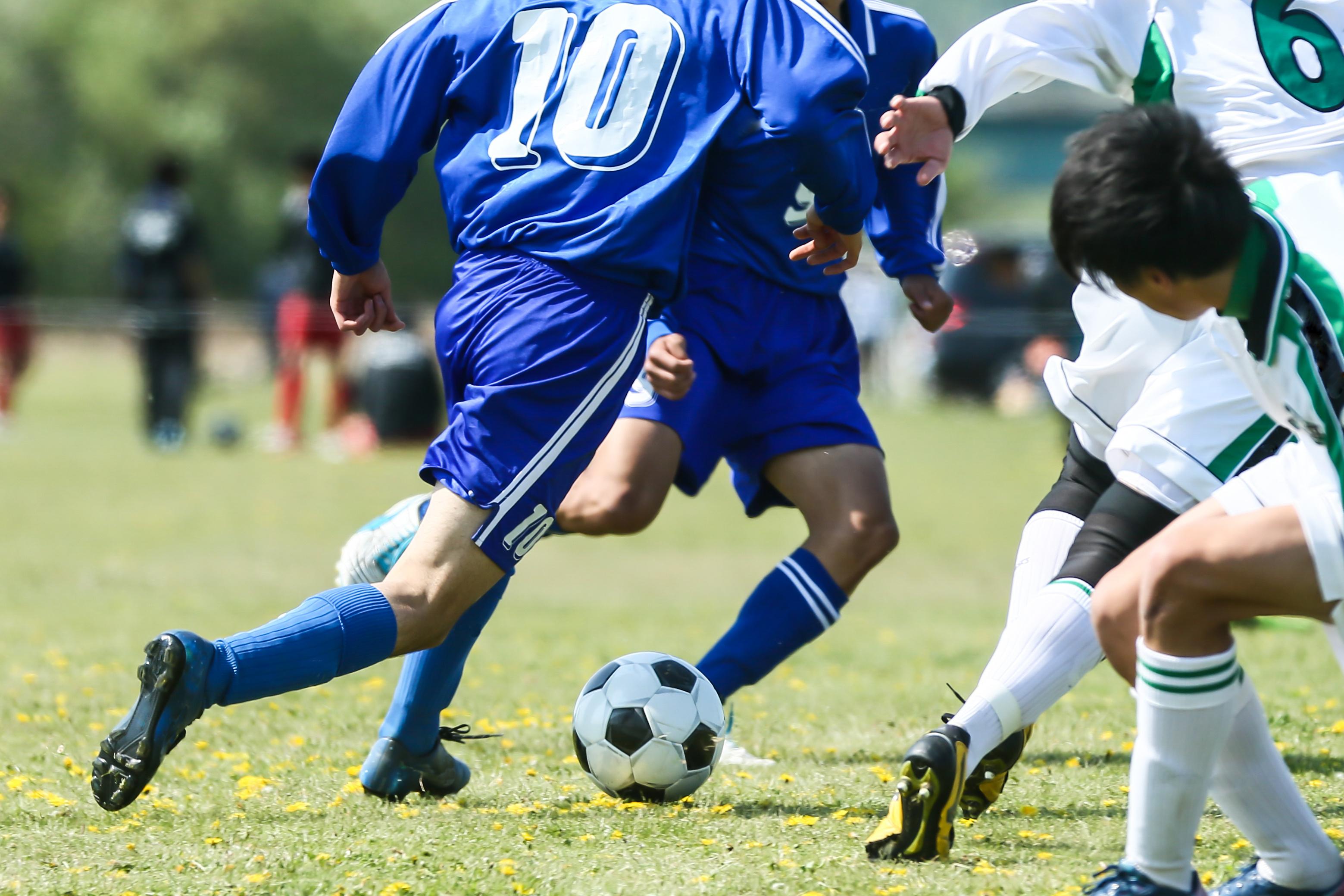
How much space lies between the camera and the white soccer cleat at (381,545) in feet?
14.2

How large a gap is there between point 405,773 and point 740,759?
1062 mm

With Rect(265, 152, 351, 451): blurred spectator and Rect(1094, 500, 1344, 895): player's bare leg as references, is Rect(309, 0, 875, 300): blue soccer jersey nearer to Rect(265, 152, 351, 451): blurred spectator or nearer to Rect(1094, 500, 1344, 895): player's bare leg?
Rect(1094, 500, 1344, 895): player's bare leg

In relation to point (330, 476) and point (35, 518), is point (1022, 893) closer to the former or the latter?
point (35, 518)

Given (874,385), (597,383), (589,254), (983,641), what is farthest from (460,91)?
(874,385)

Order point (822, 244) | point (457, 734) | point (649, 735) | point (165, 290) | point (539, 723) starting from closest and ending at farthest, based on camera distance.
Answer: point (649, 735) → point (822, 244) → point (457, 734) → point (539, 723) → point (165, 290)

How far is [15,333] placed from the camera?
16.6 meters

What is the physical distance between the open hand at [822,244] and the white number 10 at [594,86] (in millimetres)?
589

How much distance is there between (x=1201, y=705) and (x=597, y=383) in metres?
1.55

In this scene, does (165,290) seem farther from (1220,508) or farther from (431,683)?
(1220,508)

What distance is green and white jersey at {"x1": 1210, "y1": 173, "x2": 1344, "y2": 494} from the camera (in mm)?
2604

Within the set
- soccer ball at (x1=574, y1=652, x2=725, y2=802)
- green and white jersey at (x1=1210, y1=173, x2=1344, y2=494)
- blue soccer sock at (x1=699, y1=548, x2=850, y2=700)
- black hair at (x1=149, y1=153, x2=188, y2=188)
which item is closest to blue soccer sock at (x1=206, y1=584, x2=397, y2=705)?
soccer ball at (x1=574, y1=652, x2=725, y2=802)

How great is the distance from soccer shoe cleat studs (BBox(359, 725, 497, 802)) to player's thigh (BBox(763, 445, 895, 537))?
3.99 feet

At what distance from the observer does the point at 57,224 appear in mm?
42125

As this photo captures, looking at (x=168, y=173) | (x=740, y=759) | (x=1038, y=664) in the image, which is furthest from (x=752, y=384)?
(x=168, y=173)
